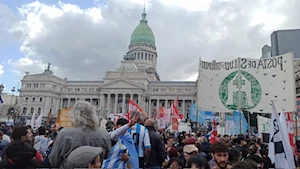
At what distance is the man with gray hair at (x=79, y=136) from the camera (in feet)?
11.7

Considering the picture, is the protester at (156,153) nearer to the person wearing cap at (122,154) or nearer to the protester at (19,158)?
the person wearing cap at (122,154)

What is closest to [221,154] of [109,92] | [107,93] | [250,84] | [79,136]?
[79,136]

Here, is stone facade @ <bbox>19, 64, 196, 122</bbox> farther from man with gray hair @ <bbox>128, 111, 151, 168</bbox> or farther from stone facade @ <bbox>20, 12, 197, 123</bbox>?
man with gray hair @ <bbox>128, 111, 151, 168</bbox>

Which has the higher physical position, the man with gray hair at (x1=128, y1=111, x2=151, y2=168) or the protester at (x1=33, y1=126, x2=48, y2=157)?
the man with gray hair at (x1=128, y1=111, x2=151, y2=168)

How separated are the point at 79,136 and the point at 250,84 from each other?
10.0 m

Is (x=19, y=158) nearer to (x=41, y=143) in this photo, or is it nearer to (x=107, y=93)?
(x=41, y=143)

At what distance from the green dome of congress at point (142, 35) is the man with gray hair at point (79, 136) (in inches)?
3761

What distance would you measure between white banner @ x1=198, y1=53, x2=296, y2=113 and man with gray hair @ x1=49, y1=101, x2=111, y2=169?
29.9ft

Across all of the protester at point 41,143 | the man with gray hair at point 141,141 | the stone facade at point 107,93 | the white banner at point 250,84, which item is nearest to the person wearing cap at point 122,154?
the man with gray hair at point 141,141

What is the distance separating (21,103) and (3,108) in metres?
10.3

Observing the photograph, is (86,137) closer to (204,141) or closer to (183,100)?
(204,141)

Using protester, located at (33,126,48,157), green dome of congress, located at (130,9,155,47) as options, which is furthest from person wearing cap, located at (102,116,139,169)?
green dome of congress, located at (130,9,155,47)

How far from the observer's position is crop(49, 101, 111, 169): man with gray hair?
3.56m

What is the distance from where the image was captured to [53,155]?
3590 millimetres
